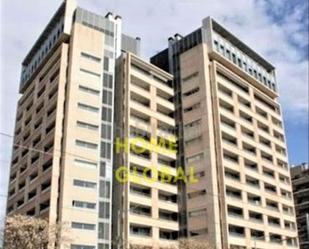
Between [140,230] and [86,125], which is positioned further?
[140,230]

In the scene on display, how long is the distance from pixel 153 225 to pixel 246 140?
79.4ft

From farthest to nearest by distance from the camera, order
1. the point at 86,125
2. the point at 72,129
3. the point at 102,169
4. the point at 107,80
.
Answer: the point at 107,80
the point at 86,125
the point at 102,169
the point at 72,129

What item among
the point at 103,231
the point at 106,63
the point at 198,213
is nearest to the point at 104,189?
the point at 103,231

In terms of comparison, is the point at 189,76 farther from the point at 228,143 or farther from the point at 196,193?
the point at 196,193

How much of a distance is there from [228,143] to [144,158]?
48.4ft

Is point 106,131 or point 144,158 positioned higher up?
point 106,131

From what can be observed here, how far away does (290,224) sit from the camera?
269 feet

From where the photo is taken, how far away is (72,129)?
61344 mm

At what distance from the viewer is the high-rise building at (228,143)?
67312 mm

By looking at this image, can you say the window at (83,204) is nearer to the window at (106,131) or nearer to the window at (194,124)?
the window at (106,131)

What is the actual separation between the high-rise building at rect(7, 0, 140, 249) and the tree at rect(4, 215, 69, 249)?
3003 mm

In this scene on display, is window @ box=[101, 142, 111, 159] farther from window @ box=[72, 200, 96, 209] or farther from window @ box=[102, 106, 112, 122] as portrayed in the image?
window @ box=[72, 200, 96, 209]

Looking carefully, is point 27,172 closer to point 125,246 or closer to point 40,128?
point 40,128

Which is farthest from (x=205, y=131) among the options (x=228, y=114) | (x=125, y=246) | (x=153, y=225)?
(x=125, y=246)
